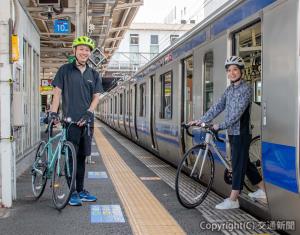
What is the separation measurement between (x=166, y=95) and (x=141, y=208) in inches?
180

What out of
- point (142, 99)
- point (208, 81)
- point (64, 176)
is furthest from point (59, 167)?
point (142, 99)

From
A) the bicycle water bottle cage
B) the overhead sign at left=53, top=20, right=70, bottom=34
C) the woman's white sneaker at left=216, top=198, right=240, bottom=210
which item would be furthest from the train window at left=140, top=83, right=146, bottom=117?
the woman's white sneaker at left=216, top=198, right=240, bottom=210

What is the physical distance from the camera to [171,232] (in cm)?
468

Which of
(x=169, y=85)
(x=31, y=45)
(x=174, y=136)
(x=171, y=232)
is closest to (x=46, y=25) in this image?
(x=31, y=45)

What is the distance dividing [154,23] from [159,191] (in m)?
44.3

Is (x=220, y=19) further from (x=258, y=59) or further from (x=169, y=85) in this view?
(x=169, y=85)

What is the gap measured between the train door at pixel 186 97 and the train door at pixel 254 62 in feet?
4.06

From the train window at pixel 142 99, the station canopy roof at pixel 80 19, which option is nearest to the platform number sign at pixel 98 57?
the station canopy roof at pixel 80 19

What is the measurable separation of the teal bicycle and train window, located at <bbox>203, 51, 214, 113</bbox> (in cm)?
206

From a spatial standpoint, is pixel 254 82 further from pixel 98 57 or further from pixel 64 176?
pixel 98 57

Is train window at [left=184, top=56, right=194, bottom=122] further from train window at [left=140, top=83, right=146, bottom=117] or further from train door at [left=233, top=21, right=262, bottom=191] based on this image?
train window at [left=140, top=83, right=146, bottom=117]

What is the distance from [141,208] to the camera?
5684mm

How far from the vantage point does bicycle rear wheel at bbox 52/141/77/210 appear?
216 inches

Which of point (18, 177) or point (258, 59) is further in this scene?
point (18, 177)
